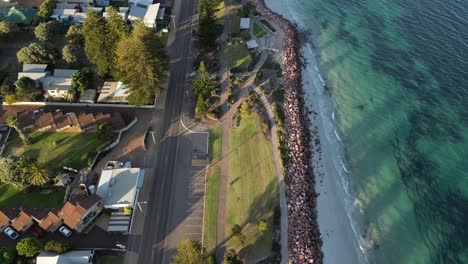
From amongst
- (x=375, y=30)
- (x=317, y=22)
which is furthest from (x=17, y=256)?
(x=375, y=30)

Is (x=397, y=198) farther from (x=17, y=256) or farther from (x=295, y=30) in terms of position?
(x=17, y=256)

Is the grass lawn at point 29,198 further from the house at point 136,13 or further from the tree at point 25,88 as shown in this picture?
the house at point 136,13

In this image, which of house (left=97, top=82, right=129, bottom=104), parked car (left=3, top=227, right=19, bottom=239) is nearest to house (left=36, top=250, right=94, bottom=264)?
parked car (left=3, top=227, right=19, bottom=239)

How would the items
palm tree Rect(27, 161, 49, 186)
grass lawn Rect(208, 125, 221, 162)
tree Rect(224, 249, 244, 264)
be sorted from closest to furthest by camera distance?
tree Rect(224, 249, 244, 264), palm tree Rect(27, 161, 49, 186), grass lawn Rect(208, 125, 221, 162)

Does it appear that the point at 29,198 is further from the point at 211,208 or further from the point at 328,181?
the point at 328,181

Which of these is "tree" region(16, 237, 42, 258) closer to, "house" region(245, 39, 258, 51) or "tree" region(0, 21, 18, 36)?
"tree" region(0, 21, 18, 36)

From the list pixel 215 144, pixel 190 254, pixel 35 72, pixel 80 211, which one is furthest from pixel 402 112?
pixel 35 72
